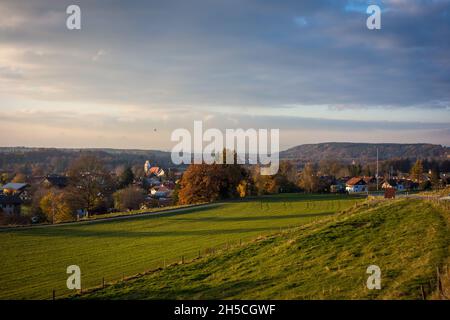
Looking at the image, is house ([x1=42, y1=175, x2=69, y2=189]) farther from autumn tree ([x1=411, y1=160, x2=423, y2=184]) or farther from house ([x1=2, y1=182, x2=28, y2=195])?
autumn tree ([x1=411, y1=160, x2=423, y2=184])

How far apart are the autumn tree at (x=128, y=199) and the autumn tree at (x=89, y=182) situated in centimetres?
287

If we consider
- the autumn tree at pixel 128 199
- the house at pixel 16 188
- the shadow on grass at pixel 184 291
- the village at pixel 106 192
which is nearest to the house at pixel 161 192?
the village at pixel 106 192

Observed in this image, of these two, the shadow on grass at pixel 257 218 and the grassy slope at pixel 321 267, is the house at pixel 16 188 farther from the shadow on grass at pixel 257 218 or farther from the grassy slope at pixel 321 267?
the grassy slope at pixel 321 267

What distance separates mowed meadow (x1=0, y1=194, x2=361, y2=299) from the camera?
25984 mm

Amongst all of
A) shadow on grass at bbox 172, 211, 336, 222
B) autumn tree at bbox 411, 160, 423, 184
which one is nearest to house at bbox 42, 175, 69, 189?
shadow on grass at bbox 172, 211, 336, 222

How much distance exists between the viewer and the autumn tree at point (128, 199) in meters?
81.8

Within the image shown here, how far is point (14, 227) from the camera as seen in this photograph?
4847cm

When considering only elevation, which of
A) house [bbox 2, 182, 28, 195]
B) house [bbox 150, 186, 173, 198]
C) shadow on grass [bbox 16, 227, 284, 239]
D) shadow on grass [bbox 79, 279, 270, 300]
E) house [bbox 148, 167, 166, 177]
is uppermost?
house [bbox 148, 167, 166, 177]

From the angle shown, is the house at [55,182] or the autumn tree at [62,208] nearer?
the autumn tree at [62,208]

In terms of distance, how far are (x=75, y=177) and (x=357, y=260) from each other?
60289mm

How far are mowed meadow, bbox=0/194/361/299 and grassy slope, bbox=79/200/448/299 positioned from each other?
213 inches

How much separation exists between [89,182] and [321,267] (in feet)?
190
